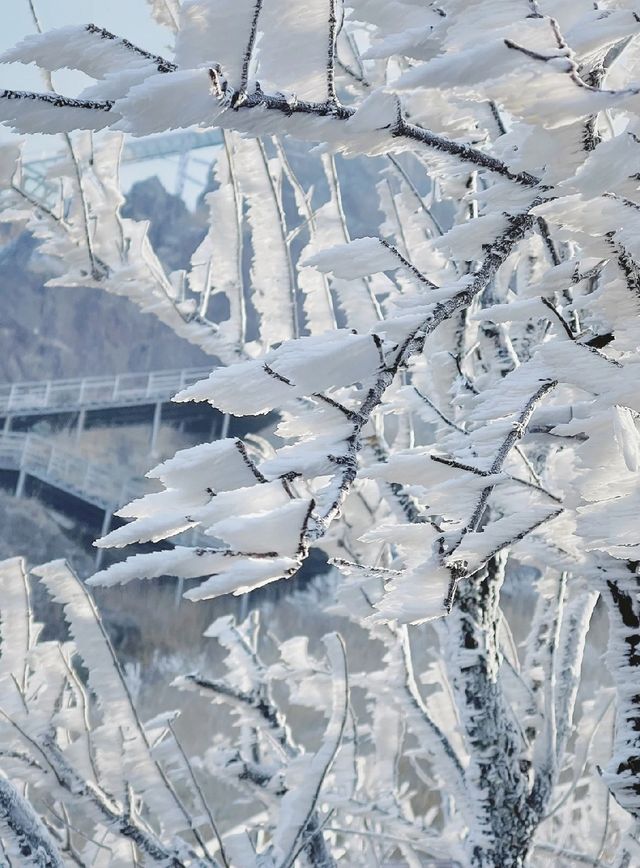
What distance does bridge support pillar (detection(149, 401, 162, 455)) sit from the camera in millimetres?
13398

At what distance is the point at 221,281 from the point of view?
168cm

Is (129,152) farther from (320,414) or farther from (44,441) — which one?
(320,414)

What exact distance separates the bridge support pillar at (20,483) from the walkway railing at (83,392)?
1516 mm

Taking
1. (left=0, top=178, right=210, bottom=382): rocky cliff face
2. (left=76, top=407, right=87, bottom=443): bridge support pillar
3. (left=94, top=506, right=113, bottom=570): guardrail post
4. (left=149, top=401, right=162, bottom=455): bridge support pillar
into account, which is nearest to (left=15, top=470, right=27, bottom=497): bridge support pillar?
(left=94, top=506, right=113, bottom=570): guardrail post

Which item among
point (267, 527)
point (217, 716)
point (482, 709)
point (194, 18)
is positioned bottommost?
point (217, 716)

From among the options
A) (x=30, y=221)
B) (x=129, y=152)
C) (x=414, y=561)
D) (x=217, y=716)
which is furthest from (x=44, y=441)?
(x=414, y=561)

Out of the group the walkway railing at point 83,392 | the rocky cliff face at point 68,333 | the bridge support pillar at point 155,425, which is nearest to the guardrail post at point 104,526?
the bridge support pillar at point 155,425

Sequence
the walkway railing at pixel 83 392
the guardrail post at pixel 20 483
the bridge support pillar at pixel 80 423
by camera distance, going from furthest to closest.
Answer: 1. the walkway railing at pixel 83 392
2. the bridge support pillar at pixel 80 423
3. the guardrail post at pixel 20 483

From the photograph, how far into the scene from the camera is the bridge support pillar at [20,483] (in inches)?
453

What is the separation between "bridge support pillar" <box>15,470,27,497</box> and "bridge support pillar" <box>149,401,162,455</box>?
94.0 inches

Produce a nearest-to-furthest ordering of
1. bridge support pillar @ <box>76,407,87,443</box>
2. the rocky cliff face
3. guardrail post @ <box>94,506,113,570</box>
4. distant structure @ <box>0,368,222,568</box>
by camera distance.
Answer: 1. guardrail post @ <box>94,506,113,570</box>
2. distant structure @ <box>0,368,222,568</box>
3. bridge support pillar @ <box>76,407,87,443</box>
4. the rocky cliff face

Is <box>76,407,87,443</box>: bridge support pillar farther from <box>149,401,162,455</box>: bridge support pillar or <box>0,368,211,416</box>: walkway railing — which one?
<box>149,401,162,455</box>: bridge support pillar

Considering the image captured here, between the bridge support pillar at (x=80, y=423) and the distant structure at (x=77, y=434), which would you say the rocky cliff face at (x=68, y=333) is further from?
the bridge support pillar at (x=80, y=423)

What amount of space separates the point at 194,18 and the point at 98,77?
8cm
